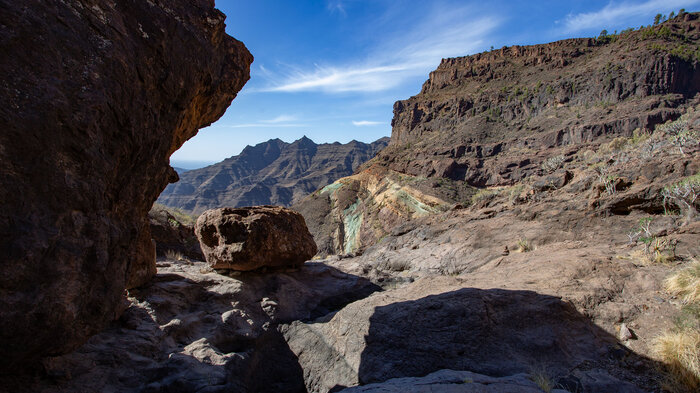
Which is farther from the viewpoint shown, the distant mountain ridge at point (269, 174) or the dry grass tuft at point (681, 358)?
the distant mountain ridge at point (269, 174)

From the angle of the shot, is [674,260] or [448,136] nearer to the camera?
[674,260]

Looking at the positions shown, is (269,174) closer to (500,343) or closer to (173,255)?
(173,255)

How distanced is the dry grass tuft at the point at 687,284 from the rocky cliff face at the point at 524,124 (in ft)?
66.7

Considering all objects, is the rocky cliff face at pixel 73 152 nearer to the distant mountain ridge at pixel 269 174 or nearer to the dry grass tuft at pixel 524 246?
the dry grass tuft at pixel 524 246

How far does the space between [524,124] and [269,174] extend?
11837 centimetres

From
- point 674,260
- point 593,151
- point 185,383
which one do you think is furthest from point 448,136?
point 185,383

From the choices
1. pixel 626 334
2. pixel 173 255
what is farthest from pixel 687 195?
pixel 173 255

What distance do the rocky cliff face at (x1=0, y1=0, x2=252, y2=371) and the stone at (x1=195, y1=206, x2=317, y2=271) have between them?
160 inches

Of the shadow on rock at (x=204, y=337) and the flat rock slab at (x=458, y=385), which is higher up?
the flat rock slab at (x=458, y=385)

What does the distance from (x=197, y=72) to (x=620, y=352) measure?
659cm

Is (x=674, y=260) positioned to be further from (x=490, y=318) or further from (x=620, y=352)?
(x=490, y=318)

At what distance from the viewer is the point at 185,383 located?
4.02 meters

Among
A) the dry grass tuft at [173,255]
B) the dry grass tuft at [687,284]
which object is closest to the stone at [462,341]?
the dry grass tuft at [687,284]

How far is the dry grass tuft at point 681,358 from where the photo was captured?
3115 millimetres
